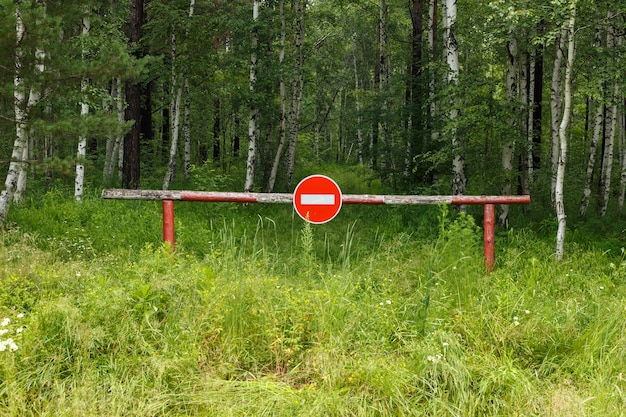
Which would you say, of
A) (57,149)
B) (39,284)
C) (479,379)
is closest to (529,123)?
(479,379)

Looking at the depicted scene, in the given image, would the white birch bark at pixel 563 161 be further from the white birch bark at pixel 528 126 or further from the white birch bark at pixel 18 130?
the white birch bark at pixel 18 130

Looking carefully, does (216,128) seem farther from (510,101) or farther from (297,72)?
(510,101)

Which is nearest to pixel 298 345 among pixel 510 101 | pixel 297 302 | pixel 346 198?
pixel 297 302

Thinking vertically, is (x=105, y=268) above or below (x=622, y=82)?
below

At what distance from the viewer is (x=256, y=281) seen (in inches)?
169

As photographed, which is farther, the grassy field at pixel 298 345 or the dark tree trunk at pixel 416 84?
the dark tree trunk at pixel 416 84

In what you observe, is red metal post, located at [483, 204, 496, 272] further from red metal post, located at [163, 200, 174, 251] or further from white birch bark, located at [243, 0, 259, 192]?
white birch bark, located at [243, 0, 259, 192]

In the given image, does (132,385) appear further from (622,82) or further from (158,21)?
(158,21)

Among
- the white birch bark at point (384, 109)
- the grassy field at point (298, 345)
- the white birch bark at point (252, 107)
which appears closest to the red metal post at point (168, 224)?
the grassy field at point (298, 345)

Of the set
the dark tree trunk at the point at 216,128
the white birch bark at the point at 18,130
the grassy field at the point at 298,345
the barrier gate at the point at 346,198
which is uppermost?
the dark tree trunk at the point at 216,128

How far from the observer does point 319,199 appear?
4859 mm

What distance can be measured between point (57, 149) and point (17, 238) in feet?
41.4

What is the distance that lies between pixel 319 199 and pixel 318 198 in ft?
0.05

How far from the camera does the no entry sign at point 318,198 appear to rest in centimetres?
484
